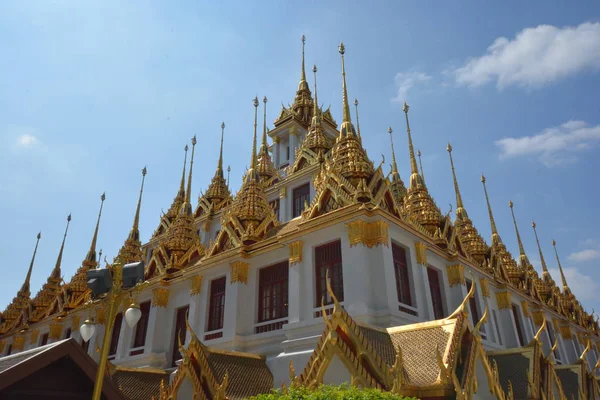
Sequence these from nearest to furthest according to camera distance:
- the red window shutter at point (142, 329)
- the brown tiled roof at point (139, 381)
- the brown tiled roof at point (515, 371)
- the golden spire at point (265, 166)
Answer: the brown tiled roof at point (515, 371) → the brown tiled roof at point (139, 381) → the red window shutter at point (142, 329) → the golden spire at point (265, 166)

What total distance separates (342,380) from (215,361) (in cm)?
459

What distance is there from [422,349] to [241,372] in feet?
18.2

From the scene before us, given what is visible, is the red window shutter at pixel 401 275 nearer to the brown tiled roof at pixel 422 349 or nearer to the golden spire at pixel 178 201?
the brown tiled roof at pixel 422 349

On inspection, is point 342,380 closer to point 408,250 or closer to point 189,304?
point 408,250

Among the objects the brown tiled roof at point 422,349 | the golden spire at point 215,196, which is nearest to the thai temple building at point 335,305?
the brown tiled roof at point 422,349

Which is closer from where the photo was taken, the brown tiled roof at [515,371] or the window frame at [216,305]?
the brown tiled roof at [515,371]

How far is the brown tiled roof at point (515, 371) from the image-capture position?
11395 mm

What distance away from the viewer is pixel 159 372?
16938 millimetres

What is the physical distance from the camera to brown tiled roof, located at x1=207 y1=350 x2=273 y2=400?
40.2 feet

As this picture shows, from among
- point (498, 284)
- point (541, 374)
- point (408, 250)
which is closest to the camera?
point (541, 374)

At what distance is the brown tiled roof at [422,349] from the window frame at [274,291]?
5102 mm

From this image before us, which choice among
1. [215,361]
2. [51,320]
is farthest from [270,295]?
[51,320]

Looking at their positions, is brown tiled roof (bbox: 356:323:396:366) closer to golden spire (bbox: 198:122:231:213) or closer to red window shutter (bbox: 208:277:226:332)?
red window shutter (bbox: 208:277:226:332)

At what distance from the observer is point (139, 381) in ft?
52.9
